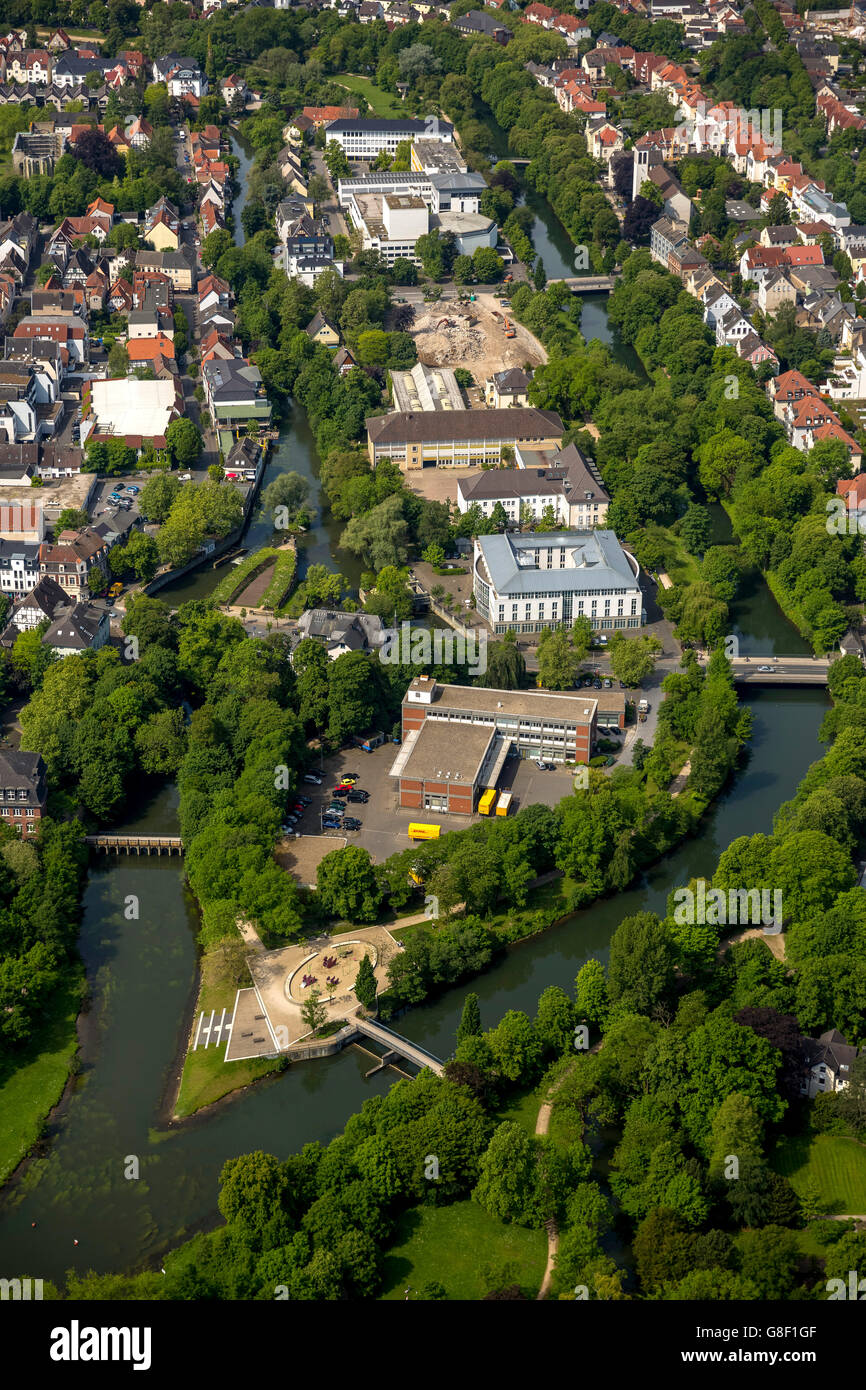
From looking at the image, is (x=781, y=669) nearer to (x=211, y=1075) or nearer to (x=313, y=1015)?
(x=313, y=1015)

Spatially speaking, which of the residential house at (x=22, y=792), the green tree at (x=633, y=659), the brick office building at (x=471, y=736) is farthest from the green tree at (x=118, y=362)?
the residential house at (x=22, y=792)

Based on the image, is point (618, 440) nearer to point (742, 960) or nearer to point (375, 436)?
point (375, 436)

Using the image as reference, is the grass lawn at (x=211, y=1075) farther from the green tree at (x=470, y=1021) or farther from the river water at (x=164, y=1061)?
the green tree at (x=470, y=1021)

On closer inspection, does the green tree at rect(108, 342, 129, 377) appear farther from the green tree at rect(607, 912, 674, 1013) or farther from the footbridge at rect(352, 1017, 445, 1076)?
the green tree at rect(607, 912, 674, 1013)

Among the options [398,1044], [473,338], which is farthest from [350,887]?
[473,338]

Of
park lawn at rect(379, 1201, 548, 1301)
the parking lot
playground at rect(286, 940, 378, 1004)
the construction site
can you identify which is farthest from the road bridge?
park lawn at rect(379, 1201, 548, 1301)

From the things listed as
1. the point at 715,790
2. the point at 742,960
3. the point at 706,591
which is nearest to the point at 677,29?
the point at 706,591

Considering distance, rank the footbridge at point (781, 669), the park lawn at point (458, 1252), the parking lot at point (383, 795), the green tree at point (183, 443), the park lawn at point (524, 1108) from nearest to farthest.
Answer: the park lawn at point (458, 1252) → the park lawn at point (524, 1108) → the parking lot at point (383, 795) → the footbridge at point (781, 669) → the green tree at point (183, 443)
